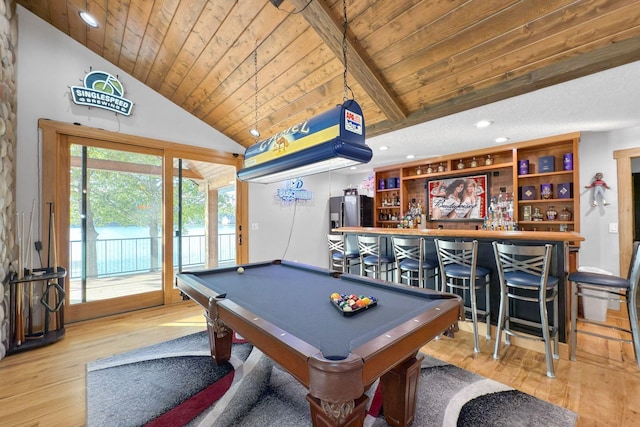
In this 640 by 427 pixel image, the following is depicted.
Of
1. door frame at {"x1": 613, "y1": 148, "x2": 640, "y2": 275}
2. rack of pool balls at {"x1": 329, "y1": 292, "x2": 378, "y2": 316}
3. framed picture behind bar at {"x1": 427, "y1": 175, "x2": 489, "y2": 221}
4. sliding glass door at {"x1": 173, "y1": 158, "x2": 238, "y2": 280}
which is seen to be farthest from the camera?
framed picture behind bar at {"x1": 427, "y1": 175, "x2": 489, "y2": 221}

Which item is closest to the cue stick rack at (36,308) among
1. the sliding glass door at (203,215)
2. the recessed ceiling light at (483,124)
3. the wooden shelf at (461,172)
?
the sliding glass door at (203,215)

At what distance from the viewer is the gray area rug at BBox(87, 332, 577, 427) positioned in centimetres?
180

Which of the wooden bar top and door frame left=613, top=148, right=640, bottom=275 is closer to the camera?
the wooden bar top

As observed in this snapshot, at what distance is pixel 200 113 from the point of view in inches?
175

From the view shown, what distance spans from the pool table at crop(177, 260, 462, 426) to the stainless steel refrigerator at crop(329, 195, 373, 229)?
3825 millimetres

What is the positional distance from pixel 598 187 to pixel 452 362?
3.43 meters

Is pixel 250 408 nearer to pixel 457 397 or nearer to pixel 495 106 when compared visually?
pixel 457 397

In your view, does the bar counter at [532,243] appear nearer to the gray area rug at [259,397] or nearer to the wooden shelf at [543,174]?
the gray area rug at [259,397]

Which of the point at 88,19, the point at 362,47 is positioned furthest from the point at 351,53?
the point at 88,19

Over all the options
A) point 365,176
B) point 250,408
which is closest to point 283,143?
point 250,408

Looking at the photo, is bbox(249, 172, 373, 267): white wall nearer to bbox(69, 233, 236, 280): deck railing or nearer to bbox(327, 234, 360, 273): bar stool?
bbox(69, 233, 236, 280): deck railing

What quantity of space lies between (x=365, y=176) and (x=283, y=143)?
16.1ft

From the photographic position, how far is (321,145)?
207 cm

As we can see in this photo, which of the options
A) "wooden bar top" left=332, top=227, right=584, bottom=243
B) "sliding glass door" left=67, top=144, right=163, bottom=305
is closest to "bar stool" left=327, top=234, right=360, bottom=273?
"wooden bar top" left=332, top=227, right=584, bottom=243
